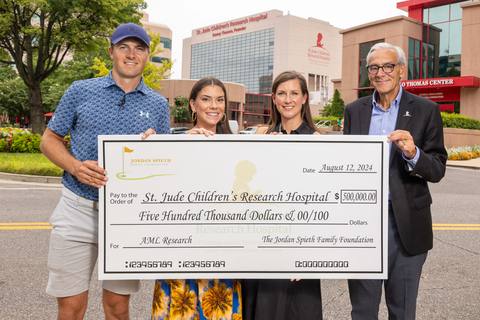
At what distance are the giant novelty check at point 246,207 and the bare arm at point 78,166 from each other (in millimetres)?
77

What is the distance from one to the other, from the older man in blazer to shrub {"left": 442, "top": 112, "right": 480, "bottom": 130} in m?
25.4

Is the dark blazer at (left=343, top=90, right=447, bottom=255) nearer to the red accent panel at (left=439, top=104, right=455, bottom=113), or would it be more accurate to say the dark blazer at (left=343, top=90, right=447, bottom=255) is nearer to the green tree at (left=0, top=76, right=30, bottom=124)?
the red accent panel at (left=439, top=104, right=455, bottom=113)

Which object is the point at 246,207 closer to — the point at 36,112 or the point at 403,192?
the point at 403,192

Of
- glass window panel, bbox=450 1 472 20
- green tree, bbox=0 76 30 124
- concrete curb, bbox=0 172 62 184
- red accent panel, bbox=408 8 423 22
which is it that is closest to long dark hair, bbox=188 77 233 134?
concrete curb, bbox=0 172 62 184

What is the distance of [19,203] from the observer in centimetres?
829

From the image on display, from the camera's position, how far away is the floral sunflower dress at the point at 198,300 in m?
2.52

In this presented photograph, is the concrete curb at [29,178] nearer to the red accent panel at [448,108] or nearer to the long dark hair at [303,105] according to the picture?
the long dark hair at [303,105]

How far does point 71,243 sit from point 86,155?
23.5 inches

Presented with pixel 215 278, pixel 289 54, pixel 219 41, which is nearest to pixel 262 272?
pixel 215 278

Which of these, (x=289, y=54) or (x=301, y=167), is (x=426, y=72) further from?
(x=289, y=54)

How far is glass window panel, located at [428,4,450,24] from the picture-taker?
36.4 meters

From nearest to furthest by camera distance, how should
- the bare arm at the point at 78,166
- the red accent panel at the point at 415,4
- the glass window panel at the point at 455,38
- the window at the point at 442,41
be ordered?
the bare arm at the point at 78,166, the glass window panel at the point at 455,38, the window at the point at 442,41, the red accent panel at the point at 415,4

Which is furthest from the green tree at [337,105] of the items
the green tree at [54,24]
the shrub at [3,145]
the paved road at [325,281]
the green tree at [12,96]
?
the green tree at [12,96]

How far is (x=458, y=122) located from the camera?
86.0ft
